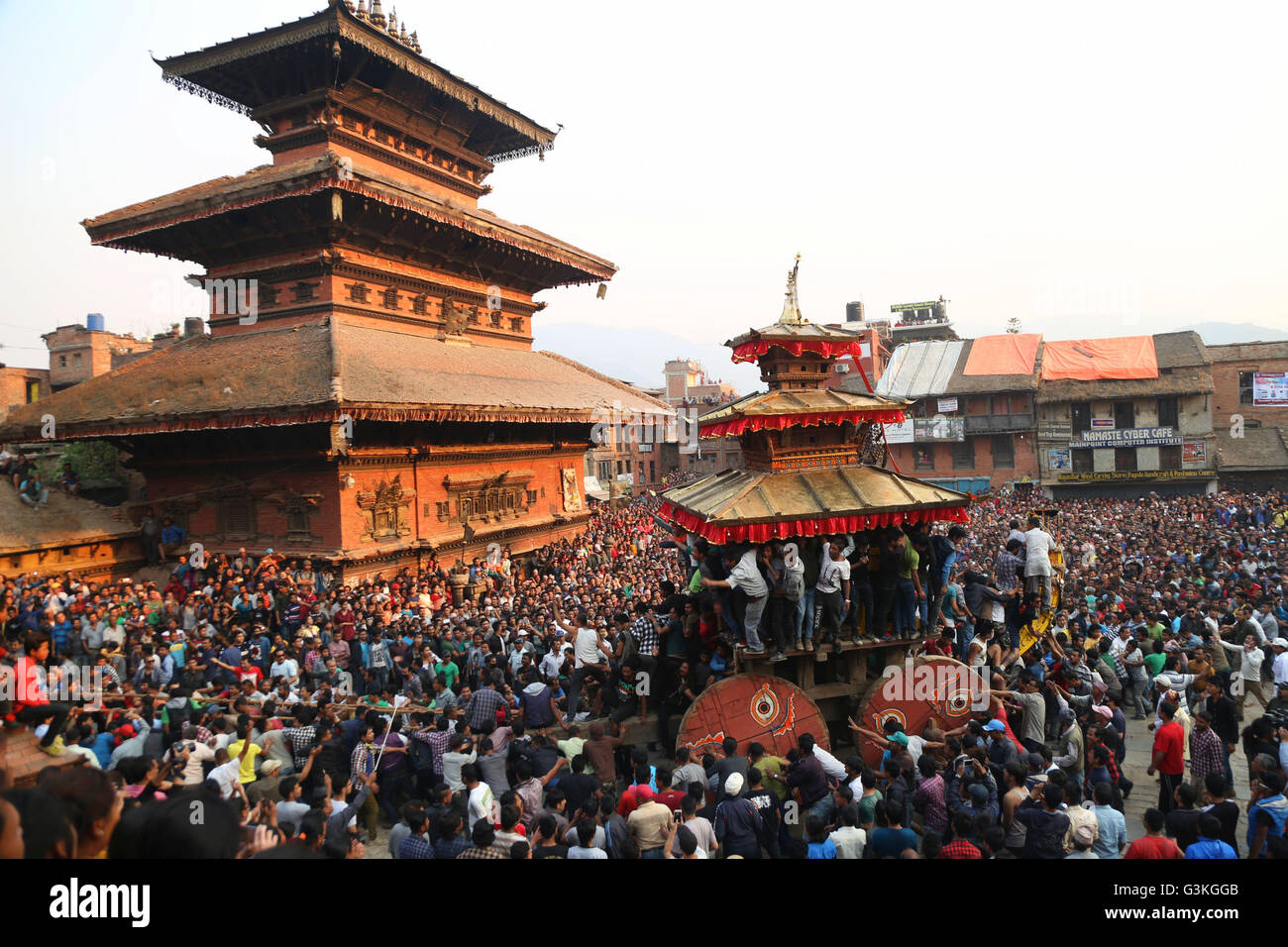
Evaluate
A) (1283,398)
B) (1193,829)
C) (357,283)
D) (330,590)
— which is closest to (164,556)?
(330,590)

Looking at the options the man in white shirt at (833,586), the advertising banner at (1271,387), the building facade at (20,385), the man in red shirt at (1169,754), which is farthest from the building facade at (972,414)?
the building facade at (20,385)

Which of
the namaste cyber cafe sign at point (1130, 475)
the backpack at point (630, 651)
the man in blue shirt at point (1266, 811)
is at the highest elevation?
the namaste cyber cafe sign at point (1130, 475)

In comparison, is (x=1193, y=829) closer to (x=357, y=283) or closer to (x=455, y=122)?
(x=357, y=283)

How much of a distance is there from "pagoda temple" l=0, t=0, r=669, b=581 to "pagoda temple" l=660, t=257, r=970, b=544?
9.15 meters

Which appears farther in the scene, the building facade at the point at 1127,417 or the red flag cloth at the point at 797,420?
the building facade at the point at 1127,417

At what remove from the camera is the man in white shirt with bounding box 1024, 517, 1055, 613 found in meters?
9.89

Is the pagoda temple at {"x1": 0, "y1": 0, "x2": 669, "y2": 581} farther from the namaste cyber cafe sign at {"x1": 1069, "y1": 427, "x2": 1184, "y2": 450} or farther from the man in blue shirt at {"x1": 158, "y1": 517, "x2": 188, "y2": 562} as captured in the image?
the namaste cyber cafe sign at {"x1": 1069, "y1": 427, "x2": 1184, "y2": 450}

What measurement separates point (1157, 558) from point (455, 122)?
28.0 metres

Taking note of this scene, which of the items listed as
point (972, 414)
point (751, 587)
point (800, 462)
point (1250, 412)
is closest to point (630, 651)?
point (751, 587)

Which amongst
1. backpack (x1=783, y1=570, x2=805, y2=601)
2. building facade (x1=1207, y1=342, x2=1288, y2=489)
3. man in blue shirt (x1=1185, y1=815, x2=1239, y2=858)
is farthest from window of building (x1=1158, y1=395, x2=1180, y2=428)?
man in blue shirt (x1=1185, y1=815, x2=1239, y2=858)

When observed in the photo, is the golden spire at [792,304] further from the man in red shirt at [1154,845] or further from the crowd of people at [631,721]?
the man in red shirt at [1154,845]

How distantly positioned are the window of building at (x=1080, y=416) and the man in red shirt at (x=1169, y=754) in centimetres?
3913

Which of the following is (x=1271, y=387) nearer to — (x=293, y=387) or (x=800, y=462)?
(x=800, y=462)

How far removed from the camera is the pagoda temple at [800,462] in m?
8.47
